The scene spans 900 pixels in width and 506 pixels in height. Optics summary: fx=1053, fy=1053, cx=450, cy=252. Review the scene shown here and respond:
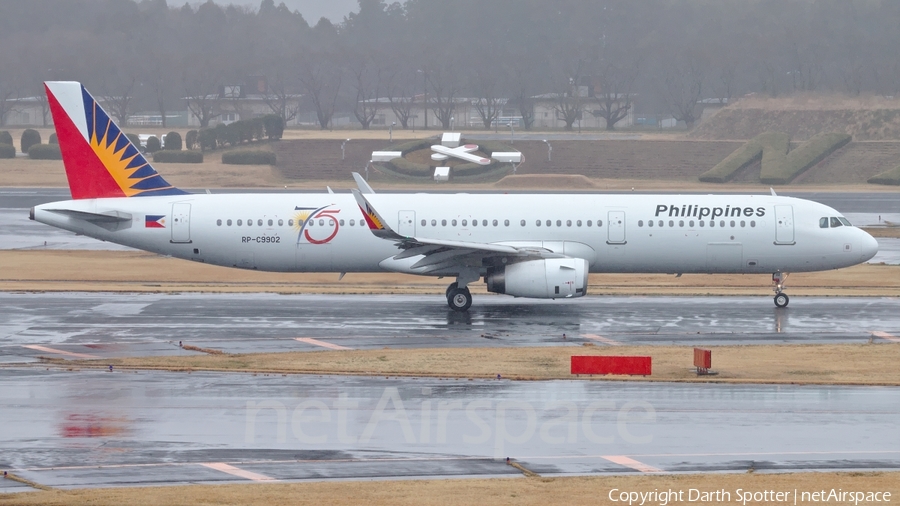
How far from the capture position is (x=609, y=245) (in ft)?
120

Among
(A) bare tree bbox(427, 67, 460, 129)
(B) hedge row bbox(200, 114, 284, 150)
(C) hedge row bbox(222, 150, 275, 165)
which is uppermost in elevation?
(A) bare tree bbox(427, 67, 460, 129)

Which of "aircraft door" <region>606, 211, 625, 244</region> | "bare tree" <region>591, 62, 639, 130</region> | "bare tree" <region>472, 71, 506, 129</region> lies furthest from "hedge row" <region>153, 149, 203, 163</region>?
"bare tree" <region>591, 62, 639, 130</region>

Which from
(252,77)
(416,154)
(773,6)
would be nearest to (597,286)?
(416,154)

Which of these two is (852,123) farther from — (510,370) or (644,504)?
(644,504)

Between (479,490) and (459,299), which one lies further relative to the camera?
(459,299)

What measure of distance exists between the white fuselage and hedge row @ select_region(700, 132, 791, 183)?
57590mm

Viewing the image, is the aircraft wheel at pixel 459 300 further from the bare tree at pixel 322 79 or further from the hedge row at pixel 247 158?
the bare tree at pixel 322 79

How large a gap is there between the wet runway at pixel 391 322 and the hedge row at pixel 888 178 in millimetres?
58322

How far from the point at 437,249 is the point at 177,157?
67.0 meters

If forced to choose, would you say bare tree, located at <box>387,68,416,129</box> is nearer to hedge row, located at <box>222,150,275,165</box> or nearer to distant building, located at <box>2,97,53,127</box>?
distant building, located at <box>2,97,53,127</box>

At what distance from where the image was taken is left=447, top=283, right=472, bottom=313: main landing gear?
35531 mm

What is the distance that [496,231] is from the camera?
121ft

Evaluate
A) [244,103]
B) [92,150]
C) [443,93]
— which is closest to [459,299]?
[92,150]

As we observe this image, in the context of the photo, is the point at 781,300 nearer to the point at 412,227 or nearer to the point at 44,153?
the point at 412,227
